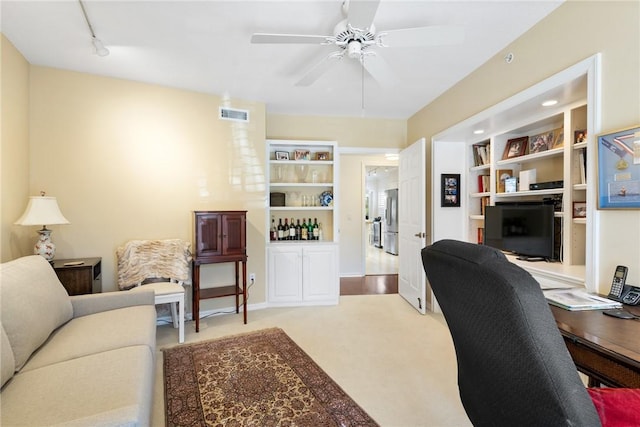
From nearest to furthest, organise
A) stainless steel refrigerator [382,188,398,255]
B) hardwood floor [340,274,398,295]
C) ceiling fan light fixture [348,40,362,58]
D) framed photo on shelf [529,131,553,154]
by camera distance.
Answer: ceiling fan light fixture [348,40,362,58], framed photo on shelf [529,131,553,154], hardwood floor [340,274,398,295], stainless steel refrigerator [382,188,398,255]

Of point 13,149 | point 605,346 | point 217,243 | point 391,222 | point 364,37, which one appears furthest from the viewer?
point 391,222

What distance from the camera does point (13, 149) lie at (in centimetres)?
249

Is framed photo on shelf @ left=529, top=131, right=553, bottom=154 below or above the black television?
above

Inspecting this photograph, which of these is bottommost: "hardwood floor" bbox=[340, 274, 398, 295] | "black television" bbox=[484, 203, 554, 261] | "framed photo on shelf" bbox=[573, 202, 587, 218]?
"hardwood floor" bbox=[340, 274, 398, 295]

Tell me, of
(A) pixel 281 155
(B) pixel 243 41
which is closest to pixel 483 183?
(A) pixel 281 155

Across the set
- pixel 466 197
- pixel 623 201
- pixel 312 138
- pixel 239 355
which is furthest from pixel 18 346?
pixel 466 197

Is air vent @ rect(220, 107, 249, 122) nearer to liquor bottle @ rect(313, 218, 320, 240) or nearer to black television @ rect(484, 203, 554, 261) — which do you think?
liquor bottle @ rect(313, 218, 320, 240)

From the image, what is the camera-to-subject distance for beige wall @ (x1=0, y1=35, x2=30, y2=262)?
7.66 feet

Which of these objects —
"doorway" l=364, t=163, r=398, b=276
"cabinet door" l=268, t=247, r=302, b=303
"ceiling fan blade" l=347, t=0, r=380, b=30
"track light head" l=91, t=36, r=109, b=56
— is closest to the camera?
"ceiling fan blade" l=347, t=0, r=380, b=30

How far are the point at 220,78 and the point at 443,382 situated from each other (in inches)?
137

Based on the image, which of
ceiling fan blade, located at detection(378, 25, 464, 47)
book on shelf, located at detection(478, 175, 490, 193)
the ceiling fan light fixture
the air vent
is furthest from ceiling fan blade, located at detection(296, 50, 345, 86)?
book on shelf, located at detection(478, 175, 490, 193)

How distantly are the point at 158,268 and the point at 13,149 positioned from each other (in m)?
1.56

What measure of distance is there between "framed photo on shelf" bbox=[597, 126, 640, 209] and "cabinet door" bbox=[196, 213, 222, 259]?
3.20 meters

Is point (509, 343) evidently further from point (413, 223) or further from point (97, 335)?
point (413, 223)
